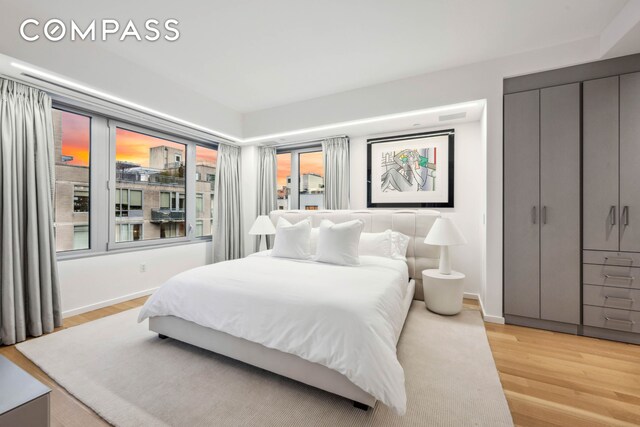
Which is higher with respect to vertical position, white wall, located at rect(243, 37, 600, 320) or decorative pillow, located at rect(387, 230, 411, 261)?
white wall, located at rect(243, 37, 600, 320)

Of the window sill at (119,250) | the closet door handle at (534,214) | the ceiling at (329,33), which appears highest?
the ceiling at (329,33)

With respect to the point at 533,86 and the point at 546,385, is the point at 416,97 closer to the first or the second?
the point at 533,86

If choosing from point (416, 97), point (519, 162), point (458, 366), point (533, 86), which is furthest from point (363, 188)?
point (458, 366)

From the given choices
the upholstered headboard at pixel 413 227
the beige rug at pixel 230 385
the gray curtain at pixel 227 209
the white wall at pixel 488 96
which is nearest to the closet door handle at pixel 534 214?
the white wall at pixel 488 96

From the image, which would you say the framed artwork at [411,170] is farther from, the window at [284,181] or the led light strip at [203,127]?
the window at [284,181]

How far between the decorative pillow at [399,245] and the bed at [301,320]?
54 cm

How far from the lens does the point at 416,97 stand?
3.32 meters

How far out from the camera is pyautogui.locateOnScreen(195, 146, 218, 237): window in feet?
15.2

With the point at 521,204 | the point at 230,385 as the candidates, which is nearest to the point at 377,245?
the point at 521,204

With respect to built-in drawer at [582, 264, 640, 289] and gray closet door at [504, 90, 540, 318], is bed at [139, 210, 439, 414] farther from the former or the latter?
built-in drawer at [582, 264, 640, 289]

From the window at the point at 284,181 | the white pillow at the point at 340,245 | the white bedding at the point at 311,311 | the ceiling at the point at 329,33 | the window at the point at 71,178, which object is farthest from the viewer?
the window at the point at 284,181

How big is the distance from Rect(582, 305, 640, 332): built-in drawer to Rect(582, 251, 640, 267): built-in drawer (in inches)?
16.6

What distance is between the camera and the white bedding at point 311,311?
1.54 metres

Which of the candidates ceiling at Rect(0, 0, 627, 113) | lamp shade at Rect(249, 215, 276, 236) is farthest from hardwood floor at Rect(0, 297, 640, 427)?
ceiling at Rect(0, 0, 627, 113)
